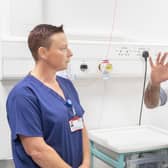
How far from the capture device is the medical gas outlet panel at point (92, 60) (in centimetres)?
238

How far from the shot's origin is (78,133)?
1.80 metres

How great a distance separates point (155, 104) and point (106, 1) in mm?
992

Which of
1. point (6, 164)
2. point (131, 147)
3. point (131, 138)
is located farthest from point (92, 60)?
point (6, 164)

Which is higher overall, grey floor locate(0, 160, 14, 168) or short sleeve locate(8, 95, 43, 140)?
short sleeve locate(8, 95, 43, 140)

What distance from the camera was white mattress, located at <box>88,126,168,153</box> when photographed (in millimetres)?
2169

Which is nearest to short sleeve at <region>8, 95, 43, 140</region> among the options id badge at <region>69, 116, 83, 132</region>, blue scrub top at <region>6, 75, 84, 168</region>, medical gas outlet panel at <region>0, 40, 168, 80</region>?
blue scrub top at <region>6, 75, 84, 168</region>

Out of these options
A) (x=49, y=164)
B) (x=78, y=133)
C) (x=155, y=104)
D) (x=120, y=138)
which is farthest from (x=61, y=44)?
(x=120, y=138)

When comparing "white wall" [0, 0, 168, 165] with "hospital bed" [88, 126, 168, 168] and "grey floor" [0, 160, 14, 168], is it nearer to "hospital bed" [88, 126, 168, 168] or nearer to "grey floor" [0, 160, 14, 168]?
"grey floor" [0, 160, 14, 168]

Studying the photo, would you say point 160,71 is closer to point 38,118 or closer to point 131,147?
point 131,147

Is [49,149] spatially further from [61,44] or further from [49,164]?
[61,44]

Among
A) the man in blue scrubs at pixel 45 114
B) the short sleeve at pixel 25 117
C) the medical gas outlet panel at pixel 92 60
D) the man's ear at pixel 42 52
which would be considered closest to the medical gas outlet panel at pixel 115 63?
the medical gas outlet panel at pixel 92 60

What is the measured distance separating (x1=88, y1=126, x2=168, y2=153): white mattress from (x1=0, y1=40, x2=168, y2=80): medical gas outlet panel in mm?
435

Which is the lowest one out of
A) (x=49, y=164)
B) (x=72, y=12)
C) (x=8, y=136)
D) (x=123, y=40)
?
(x=8, y=136)

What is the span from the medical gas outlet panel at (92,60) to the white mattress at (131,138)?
435mm
